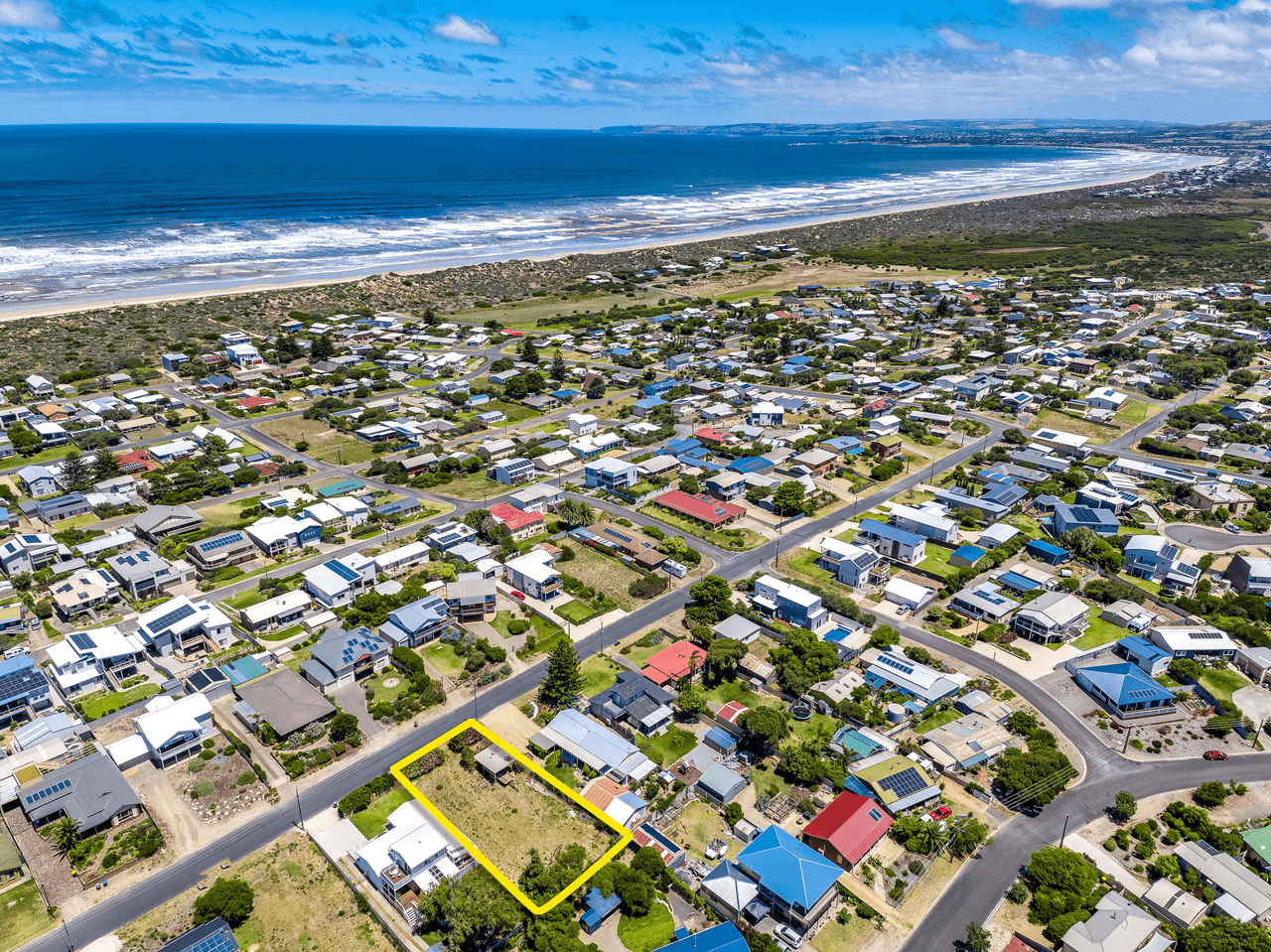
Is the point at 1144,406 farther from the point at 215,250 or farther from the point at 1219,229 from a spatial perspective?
the point at 215,250

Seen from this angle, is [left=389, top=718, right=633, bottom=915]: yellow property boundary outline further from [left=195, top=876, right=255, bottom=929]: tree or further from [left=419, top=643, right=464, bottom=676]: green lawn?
[left=195, top=876, right=255, bottom=929]: tree

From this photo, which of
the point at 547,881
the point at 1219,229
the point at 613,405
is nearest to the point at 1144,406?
the point at 613,405

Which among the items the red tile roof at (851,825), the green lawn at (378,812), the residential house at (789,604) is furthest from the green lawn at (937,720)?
the green lawn at (378,812)

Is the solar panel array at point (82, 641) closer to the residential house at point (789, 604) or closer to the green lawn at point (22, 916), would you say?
the green lawn at point (22, 916)

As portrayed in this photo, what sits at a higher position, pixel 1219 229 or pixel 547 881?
pixel 1219 229

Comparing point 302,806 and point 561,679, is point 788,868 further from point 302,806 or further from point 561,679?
point 302,806

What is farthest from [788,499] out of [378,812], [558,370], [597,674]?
[558,370]

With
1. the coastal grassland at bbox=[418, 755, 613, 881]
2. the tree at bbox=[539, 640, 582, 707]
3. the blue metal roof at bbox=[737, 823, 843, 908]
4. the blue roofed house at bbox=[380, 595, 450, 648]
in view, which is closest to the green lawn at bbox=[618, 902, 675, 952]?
the coastal grassland at bbox=[418, 755, 613, 881]
